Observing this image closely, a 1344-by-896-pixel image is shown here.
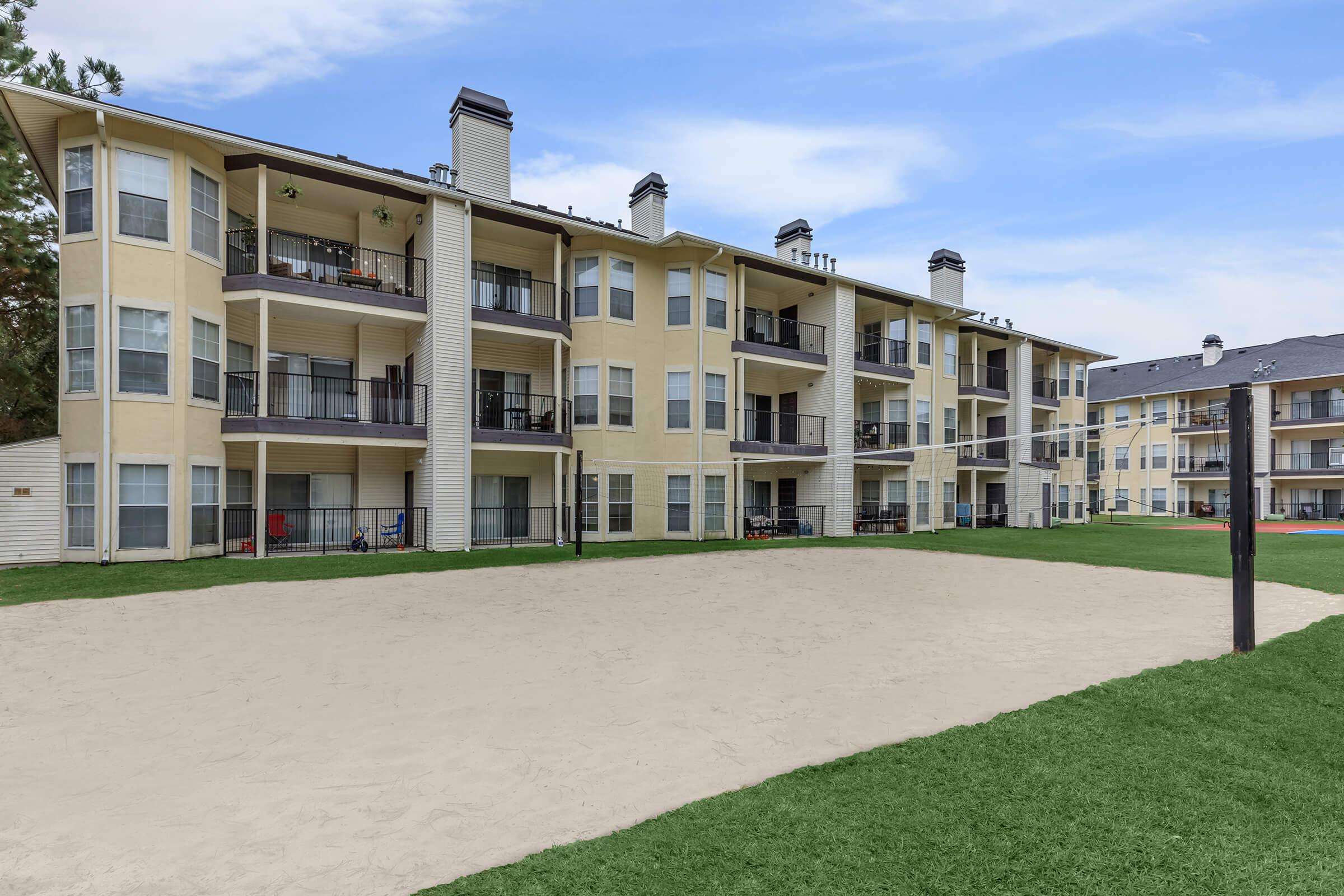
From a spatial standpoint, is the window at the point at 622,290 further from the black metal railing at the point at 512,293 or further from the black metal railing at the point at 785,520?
the black metal railing at the point at 785,520

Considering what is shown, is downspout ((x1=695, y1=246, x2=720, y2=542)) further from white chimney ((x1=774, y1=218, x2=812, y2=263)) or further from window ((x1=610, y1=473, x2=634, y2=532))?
white chimney ((x1=774, y1=218, x2=812, y2=263))

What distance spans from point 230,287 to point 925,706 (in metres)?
18.9

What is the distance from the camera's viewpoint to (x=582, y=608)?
1116 centimetres

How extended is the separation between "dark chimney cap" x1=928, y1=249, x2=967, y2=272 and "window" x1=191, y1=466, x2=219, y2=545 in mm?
33062

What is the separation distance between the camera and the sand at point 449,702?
3.98m

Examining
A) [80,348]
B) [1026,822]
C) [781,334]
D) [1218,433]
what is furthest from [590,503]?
[1218,433]

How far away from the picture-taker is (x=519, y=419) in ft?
72.0

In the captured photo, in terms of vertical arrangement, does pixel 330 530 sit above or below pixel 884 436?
below

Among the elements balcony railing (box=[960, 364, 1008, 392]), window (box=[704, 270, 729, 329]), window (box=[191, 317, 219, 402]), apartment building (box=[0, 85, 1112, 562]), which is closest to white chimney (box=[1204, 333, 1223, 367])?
balcony railing (box=[960, 364, 1008, 392])

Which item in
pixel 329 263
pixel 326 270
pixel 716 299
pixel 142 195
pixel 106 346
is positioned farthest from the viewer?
pixel 716 299

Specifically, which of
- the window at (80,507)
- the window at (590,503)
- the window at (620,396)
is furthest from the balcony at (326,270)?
the window at (590,503)

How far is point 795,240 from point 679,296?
9.12 meters

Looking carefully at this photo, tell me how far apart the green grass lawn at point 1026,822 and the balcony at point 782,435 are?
1937cm

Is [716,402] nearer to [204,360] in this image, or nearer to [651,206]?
[651,206]
